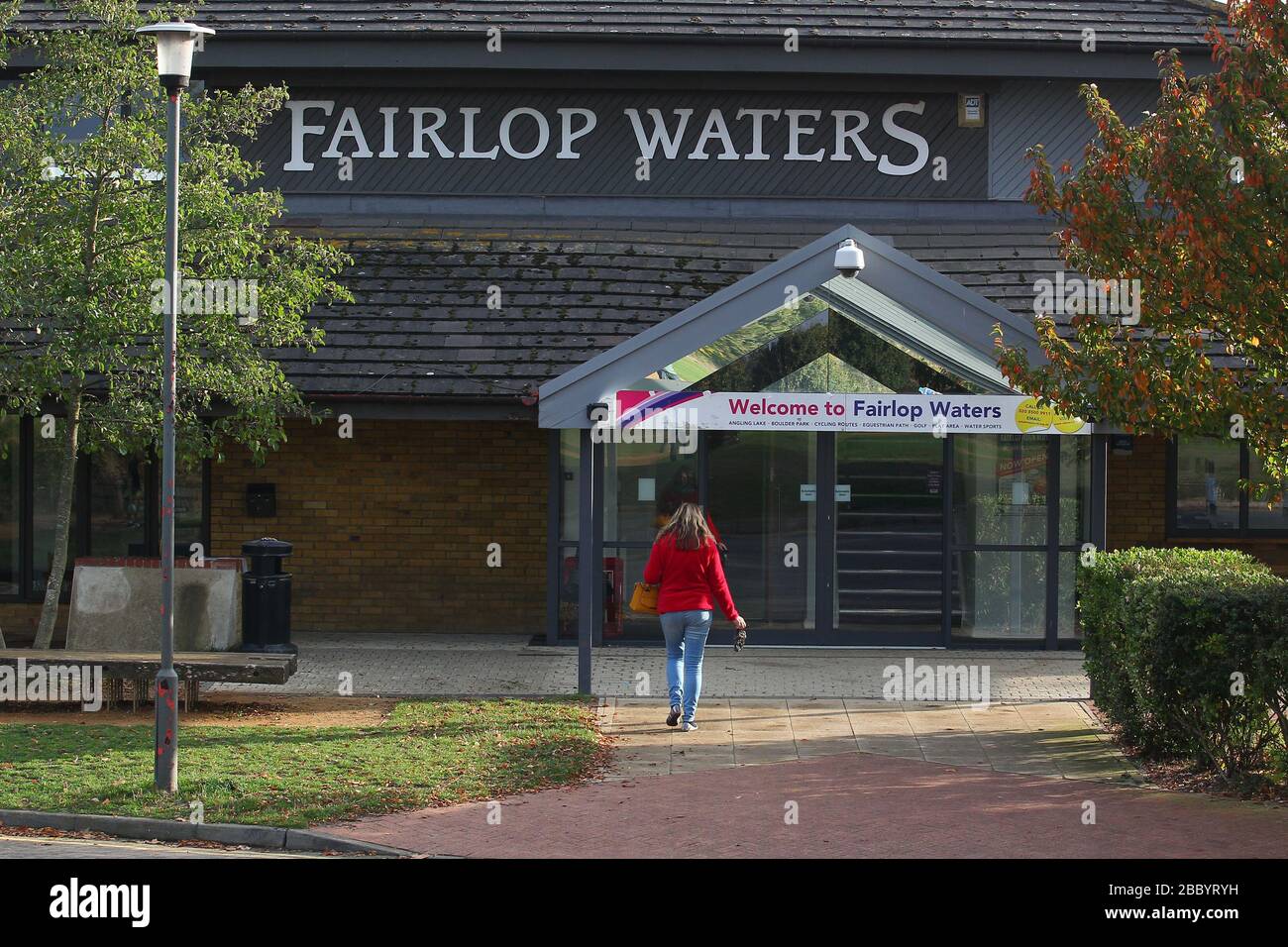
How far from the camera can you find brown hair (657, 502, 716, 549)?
1170 centimetres

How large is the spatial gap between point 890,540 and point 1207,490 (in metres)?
3.94

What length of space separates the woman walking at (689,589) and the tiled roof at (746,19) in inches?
316

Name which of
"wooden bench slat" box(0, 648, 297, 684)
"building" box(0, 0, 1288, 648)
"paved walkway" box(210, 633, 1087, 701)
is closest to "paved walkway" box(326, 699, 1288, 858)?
"paved walkway" box(210, 633, 1087, 701)

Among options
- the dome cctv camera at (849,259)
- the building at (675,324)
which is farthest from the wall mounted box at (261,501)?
the dome cctv camera at (849,259)

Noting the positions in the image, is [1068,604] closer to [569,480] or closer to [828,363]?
[828,363]

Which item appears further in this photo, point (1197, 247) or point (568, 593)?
point (568, 593)

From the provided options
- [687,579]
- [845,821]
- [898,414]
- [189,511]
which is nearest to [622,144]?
[898,414]

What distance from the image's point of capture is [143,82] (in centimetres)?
1327

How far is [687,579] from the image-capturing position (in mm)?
11727

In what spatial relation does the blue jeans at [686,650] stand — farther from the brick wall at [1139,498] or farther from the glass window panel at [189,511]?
the glass window panel at [189,511]

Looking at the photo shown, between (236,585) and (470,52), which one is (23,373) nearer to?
(236,585)

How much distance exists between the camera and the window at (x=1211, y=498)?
1672 centimetres

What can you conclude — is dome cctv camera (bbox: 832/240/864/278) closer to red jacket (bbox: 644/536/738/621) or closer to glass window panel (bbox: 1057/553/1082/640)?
red jacket (bbox: 644/536/738/621)

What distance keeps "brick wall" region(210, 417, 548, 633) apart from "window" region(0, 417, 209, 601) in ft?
2.44
